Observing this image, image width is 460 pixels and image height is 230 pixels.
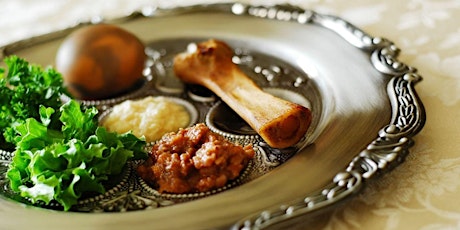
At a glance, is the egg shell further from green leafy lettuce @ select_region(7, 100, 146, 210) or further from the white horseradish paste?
green leafy lettuce @ select_region(7, 100, 146, 210)

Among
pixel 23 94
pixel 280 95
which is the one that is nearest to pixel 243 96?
pixel 280 95

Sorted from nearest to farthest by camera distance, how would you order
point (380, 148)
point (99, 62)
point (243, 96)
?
point (380, 148) < point (243, 96) < point (99, 62)

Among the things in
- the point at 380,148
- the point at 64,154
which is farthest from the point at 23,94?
the point at 380,148

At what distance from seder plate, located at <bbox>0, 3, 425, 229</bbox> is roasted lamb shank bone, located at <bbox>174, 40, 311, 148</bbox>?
3cm

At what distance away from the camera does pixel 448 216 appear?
114 centimetres

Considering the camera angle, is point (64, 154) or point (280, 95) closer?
point (64, 154)

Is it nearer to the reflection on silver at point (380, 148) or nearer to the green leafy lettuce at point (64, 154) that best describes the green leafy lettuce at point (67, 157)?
the green leafy lettuce at point (64, 154)

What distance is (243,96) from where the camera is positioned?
1533mm

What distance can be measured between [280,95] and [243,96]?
0.44 ft

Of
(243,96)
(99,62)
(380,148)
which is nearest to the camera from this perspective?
(380,148)

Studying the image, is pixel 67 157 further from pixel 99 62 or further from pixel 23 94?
pixel 99 62

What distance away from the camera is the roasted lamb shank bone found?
4.46 ft

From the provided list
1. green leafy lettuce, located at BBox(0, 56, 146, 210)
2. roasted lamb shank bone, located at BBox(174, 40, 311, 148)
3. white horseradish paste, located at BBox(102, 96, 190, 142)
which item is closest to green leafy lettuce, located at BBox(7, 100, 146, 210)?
green leafy lettuce, located at BBox(0, 56, 146, 210)

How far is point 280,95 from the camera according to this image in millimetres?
1630
